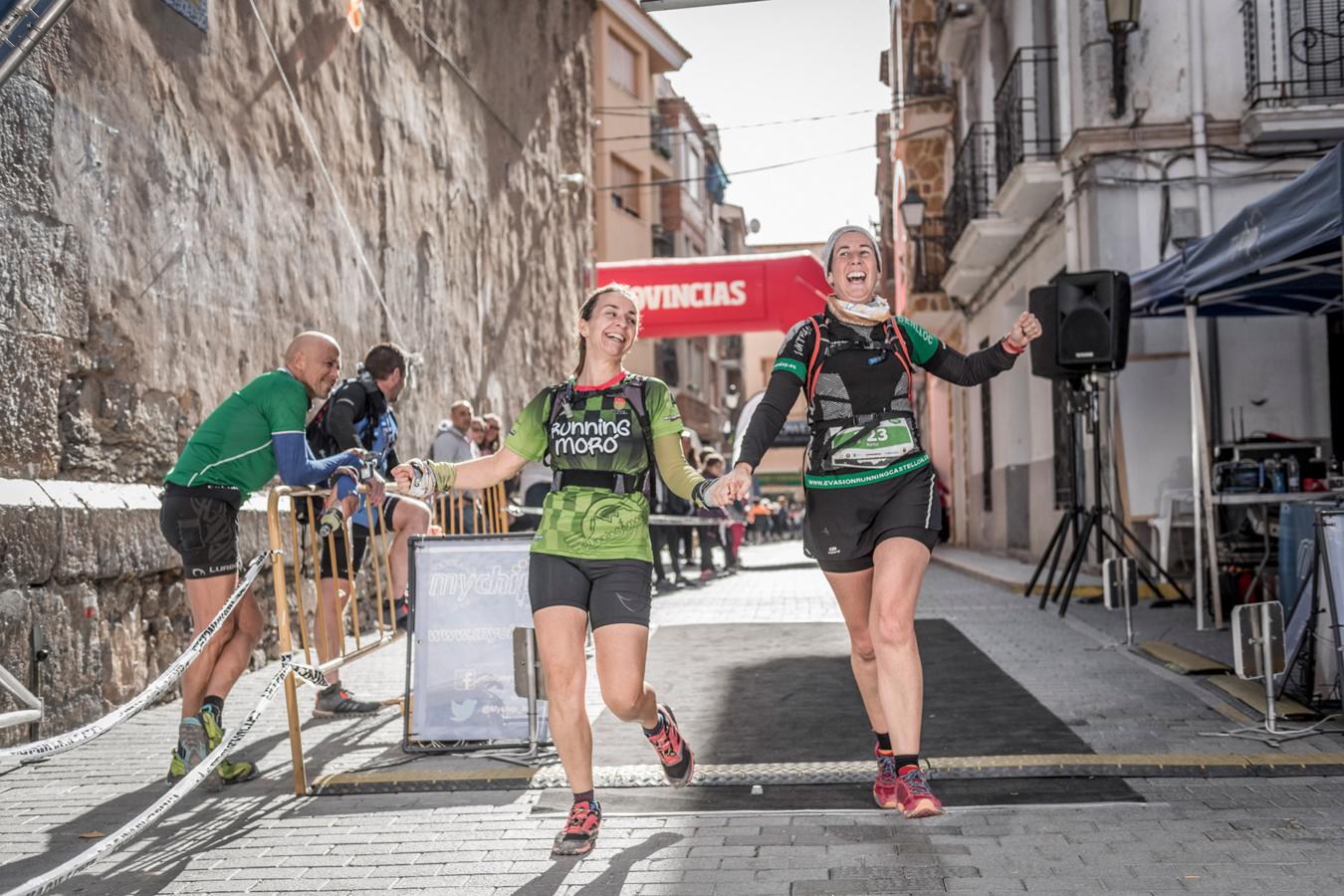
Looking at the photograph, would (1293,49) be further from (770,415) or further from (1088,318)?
(770,415)

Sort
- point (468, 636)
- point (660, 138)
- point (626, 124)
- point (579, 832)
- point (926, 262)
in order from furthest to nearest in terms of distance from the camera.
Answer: point (660, 138), point (626, 124), point (926, 262), point (468, 636), point (579, 832)

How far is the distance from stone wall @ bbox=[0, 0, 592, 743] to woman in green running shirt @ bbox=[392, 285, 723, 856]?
10.4 feet

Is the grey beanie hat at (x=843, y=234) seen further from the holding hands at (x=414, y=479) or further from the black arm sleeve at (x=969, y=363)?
the holding hands at (x=414, y=479)

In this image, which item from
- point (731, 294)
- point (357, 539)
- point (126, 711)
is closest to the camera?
point (126, 711)

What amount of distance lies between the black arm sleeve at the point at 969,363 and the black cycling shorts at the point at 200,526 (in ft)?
9.80

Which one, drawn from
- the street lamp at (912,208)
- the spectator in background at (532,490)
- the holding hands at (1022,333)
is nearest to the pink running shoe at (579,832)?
the holding hands at (1022,333)

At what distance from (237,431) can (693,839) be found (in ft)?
8.80

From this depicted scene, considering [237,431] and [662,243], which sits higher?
[662,243]

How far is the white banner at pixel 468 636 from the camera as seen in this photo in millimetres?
6156

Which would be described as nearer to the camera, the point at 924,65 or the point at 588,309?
the point at 588,309

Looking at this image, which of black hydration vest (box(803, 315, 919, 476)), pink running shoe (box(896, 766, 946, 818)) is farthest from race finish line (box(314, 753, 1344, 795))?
black hydration vest (box(803, 315, 919, 476))

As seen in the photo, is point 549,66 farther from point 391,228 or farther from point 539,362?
point 391,228

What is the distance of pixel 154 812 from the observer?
4.43 metres

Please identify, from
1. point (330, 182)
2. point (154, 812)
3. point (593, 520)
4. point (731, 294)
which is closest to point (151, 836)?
point (154, 812)
